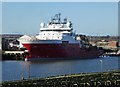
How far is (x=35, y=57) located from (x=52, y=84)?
119 feet

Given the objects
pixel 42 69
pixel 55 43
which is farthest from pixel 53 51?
→ pixel 42 69

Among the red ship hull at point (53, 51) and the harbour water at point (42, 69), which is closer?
the harbour water at point (42, 69)

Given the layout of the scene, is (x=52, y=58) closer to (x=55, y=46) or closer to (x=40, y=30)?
(x=55, y=46)

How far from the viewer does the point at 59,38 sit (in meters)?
61.1

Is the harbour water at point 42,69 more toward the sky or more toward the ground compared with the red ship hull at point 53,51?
more toward the ground

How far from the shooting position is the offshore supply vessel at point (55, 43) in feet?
193

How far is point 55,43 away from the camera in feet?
195

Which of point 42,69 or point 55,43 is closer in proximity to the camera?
point 42,69

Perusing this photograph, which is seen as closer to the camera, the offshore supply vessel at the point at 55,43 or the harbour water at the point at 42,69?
the harbour water at the point at 42,69

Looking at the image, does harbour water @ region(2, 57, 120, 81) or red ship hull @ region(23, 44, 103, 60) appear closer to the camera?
harbour water @ region(2, 57, 120, 81)

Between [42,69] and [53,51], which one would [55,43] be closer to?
[53,51]

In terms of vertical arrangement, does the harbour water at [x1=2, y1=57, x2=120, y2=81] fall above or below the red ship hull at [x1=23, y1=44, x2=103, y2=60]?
below

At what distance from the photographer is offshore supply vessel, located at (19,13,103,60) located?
2312 inches

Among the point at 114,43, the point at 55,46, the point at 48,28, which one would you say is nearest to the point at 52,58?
the point at 55,46
